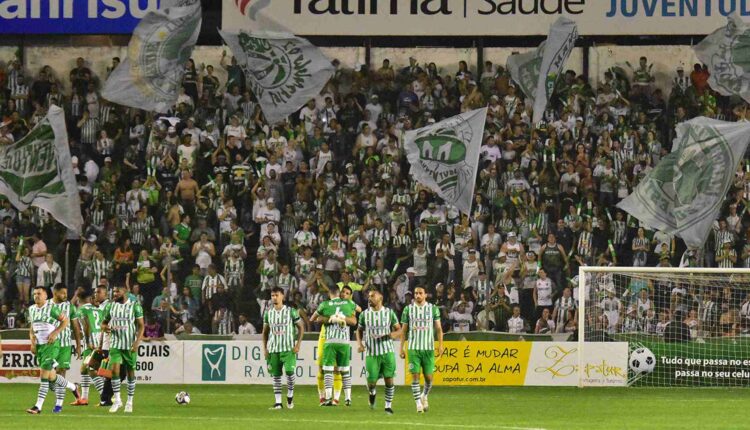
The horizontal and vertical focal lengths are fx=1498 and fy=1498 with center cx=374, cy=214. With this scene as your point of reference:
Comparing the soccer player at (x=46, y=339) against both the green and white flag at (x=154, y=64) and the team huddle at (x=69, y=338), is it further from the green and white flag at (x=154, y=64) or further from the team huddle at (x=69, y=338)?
the green and white flag at (x=154, y=64)

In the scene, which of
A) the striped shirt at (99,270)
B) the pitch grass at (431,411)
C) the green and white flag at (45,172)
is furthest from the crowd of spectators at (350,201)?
the green and white flag at (45,172)

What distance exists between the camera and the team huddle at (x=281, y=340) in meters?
22.5

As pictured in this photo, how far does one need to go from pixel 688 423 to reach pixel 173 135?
17958mm

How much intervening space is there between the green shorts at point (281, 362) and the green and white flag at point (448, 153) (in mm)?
5129

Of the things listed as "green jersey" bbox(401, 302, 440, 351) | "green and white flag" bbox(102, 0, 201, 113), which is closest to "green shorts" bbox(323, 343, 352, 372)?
"green jersey" bbox(401, 302, 440, 351)

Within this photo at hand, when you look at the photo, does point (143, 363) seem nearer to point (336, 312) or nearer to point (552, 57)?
point (336, 312)

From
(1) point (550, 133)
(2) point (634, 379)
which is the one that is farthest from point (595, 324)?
(1) point (550, 133)

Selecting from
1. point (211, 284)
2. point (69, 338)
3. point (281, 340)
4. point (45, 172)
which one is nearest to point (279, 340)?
point (281, 340)

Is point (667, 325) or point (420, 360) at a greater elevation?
point (667, 325)

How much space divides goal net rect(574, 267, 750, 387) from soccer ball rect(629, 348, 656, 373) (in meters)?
0.02

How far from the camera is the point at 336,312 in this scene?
928 inches

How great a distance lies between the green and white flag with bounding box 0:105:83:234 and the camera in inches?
1132

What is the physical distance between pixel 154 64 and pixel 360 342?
988 cm

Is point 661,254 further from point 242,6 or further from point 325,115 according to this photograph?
point 242,6
